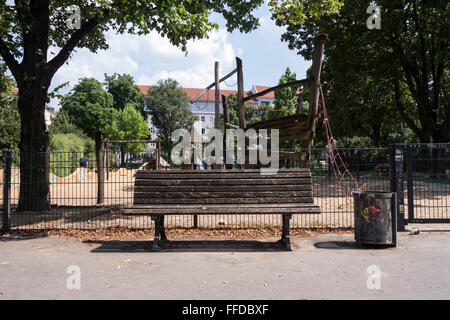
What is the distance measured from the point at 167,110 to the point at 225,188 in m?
61.3

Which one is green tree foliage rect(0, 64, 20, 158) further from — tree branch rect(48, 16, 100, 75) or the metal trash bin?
the metal trash bin

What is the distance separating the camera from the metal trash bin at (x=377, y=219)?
607 centimetres

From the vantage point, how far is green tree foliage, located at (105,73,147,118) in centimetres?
6600

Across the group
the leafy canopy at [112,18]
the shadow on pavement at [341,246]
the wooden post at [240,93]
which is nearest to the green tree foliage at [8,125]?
the leafy canopy at [112,18]

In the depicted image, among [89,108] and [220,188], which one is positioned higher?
[89,108]

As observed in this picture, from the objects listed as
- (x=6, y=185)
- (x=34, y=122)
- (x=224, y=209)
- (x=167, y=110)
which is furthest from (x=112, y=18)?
(x=167, y=110)

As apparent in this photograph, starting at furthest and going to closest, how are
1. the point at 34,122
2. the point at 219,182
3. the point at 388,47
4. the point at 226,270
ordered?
the point at 388,47 < the point at 34,122 < the point at 219,182 < the point at 226,270

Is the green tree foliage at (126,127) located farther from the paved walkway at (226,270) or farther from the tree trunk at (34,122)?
the paved walkway at (226,270)

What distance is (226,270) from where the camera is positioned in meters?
4.83

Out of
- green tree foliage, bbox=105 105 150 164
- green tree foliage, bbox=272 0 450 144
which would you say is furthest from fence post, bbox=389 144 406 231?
green tree foliage, bbox=105 105 150 164

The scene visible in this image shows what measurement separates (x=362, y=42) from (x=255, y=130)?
615 inches

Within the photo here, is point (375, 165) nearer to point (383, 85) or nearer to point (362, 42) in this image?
point (362, 42)

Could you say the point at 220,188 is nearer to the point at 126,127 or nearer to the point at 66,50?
the point at 66,50

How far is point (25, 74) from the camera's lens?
995cm
